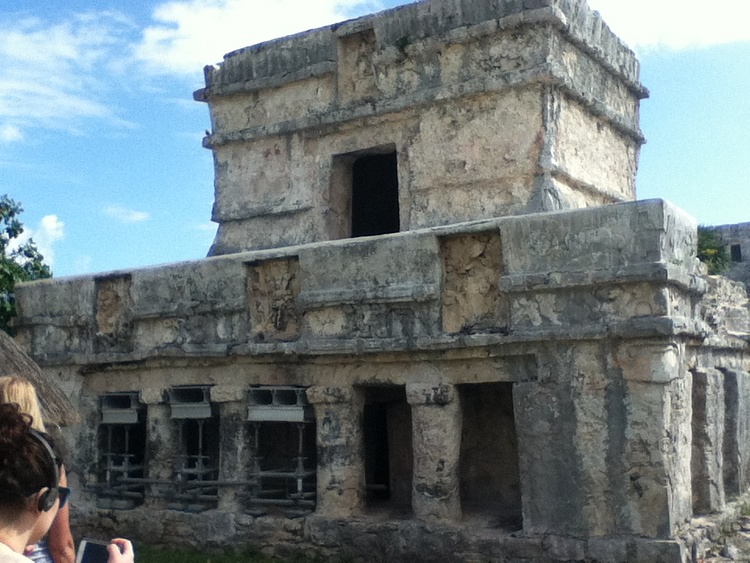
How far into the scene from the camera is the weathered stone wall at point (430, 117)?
28.6ft

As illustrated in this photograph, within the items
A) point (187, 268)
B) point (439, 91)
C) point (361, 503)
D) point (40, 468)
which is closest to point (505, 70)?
point (439, 91)

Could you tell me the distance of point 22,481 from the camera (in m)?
2.23

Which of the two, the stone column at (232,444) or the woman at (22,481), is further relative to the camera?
the stone column at (232,444)

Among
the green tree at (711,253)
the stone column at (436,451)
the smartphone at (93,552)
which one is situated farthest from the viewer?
the green tree at (711,253)

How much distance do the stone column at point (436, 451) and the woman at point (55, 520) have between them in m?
3.81

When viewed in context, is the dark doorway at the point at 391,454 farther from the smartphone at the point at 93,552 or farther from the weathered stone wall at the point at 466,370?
the smartphone at the point at 93,552

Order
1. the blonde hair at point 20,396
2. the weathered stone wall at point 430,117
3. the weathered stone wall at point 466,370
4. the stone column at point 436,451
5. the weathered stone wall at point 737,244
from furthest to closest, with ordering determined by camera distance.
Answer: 1. the weathered stone wall at point 737,244
2. the weathered stone wall at point 430,117
3. the stone column at point 436,451
4. the weathered stone wall at point 466,370
5. the blonde hair at point 20,396

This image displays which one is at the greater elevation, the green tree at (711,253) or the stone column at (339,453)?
the green tree at (711,253)

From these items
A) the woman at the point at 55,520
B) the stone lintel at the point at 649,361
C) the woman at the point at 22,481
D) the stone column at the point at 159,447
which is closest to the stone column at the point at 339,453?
the stone column at the point at 159,447

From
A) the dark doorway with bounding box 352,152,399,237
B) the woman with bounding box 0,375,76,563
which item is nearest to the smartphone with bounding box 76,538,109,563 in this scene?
the woman with bounding box 0,375,76,563

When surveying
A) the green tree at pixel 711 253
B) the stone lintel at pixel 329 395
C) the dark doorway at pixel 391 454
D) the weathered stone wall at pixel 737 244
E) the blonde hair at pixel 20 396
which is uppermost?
the weathered stone wall at pixel 737 244

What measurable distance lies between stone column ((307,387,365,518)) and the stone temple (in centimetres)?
3

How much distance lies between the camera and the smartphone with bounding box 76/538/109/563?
282 cm

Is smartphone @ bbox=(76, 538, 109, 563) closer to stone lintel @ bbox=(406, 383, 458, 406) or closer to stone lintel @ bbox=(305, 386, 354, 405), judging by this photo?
stone lintel @ bbox=(406, 383, 458, 406)
